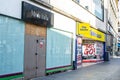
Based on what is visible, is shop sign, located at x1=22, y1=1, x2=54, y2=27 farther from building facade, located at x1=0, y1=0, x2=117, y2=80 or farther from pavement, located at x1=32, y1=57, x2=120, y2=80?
pavement, located at x1=32, y1=57, x2=120, y2=80

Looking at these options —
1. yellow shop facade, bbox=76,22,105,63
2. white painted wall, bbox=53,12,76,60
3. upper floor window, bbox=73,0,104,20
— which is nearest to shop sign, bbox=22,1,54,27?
white painted wall, bbox=53,12,76,60

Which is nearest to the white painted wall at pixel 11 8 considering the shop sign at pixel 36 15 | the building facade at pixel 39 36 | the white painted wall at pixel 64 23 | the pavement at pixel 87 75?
the building facade at pixel 39 36

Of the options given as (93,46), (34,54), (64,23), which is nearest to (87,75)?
(64,23)

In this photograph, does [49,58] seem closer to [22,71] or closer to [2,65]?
[22,71]

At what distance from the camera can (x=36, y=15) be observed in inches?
590

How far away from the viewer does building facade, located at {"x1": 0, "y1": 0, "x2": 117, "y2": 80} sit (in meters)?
12.7

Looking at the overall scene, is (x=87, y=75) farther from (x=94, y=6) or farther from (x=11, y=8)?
(x=94, y=6)

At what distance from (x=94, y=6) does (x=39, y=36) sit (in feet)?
51.2

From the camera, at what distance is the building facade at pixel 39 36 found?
12.7 m

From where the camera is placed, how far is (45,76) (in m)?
16.4

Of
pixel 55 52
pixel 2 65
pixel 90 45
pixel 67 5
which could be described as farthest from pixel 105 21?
pixel 2 65

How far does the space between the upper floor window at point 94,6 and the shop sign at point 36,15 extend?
22.6ft

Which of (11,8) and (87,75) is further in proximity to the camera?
(87,75)

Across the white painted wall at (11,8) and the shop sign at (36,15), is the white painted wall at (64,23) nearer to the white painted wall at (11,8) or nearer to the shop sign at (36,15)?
the shop sign at (36,15)
